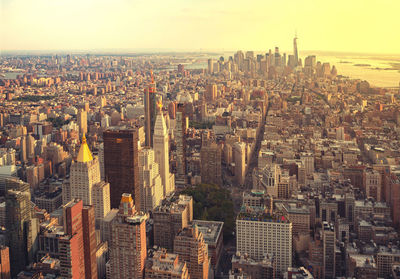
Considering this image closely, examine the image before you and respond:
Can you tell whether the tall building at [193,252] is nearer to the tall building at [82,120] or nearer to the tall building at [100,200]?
the tall building at [100,200]

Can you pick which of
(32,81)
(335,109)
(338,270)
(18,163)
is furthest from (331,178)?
(32,81)

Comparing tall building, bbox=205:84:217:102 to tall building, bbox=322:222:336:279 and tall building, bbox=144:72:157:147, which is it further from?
tall building, bbox=322:222:336:279

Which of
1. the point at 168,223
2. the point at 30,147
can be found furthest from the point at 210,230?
the point at 30,147

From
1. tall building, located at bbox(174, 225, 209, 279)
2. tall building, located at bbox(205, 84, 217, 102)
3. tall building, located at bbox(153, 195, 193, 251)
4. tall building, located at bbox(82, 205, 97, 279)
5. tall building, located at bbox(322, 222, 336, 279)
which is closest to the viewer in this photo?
tall building, located at bbox(82, 205, 97, 279)

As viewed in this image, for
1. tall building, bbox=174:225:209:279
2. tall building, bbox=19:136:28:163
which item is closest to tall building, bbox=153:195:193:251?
tall building, bbox=174:225:209:279

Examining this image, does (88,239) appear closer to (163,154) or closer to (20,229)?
(20,229)

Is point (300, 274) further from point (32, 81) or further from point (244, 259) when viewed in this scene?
point (32, 81)
